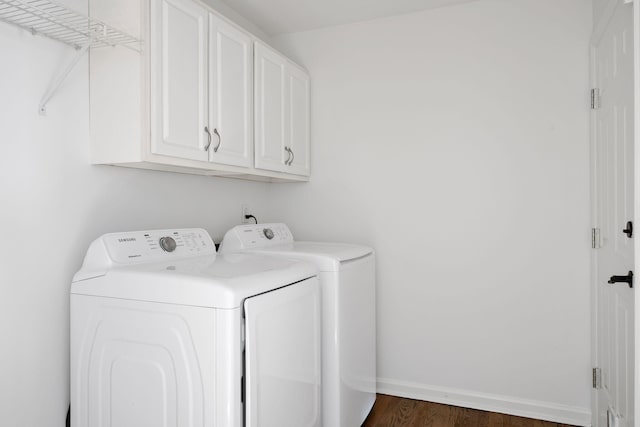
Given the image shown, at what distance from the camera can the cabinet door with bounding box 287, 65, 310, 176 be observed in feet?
9.04

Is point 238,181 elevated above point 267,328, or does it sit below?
above

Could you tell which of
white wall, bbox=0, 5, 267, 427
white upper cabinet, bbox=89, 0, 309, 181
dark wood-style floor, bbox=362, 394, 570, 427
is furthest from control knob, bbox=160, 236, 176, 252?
dark wood-style floor, bbox=362, 394, 570, 427

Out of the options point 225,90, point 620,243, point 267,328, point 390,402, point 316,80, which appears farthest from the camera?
point 316,80

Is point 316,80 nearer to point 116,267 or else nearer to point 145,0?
point 145,0

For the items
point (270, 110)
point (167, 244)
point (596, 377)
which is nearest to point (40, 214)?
point (167, 244)

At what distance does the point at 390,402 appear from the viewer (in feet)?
8.87

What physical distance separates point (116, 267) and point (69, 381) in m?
0.53

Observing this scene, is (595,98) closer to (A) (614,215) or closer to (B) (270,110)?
(A) (614,215)

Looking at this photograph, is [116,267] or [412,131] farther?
[412,131]

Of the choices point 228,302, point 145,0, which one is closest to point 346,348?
point 228,302

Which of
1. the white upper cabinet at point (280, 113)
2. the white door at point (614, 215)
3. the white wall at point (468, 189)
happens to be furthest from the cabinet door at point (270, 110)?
the white door at point (614, 215)

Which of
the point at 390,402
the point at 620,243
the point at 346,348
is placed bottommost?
the point at 390,402

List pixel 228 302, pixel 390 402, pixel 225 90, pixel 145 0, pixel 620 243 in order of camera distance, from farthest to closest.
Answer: pixel 390 402 < pixel 225 90 < pixel 620 243 < pixel 145 0 < pixel 228 302

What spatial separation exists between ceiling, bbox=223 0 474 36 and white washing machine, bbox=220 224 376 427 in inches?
52.1
